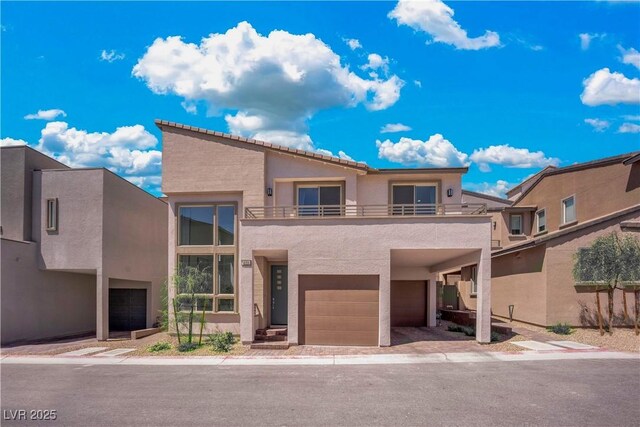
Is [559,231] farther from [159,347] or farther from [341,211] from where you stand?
[159,347]

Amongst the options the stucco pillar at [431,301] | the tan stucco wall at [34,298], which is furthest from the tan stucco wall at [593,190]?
the tan stucco wall at [34,298]

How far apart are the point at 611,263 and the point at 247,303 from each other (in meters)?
12.3

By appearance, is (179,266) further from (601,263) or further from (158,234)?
(601,263)

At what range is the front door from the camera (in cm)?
1745

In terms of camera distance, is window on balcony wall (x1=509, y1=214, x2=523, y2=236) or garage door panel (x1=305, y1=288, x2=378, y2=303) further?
window on balcony wall (x1=509, y1=214, x2=523, y2=236)

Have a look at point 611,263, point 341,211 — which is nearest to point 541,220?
point 611,263

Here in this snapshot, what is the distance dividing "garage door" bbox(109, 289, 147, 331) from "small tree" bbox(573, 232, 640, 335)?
767 inches

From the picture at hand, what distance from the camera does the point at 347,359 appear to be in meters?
12.8

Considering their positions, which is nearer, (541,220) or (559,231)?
(559,231)

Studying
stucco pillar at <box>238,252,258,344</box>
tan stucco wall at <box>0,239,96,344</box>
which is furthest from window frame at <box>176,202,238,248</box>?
tan stucco wall at <box>0,239,96,344</box>

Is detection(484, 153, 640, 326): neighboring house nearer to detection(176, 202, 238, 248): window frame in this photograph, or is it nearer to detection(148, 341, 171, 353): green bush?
detection(176, 202, 238, 248): window frame

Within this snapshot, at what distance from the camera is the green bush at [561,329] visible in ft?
53.1

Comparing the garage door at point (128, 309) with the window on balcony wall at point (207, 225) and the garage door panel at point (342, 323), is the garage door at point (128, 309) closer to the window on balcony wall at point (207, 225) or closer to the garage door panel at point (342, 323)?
the window on balcony wall at point (207, 225)

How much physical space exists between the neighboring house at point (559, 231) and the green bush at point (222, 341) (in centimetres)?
1176
